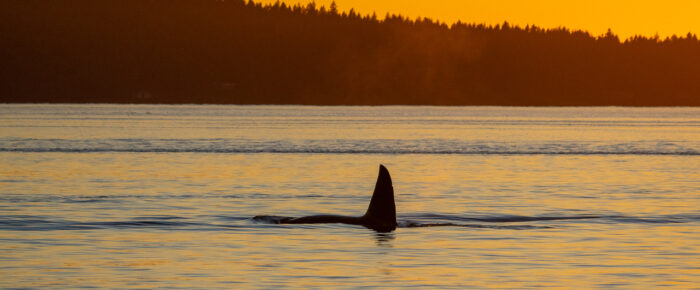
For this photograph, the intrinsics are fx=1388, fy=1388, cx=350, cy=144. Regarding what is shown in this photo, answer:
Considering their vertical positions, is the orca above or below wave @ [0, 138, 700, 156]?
below

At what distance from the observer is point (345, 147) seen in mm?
81938

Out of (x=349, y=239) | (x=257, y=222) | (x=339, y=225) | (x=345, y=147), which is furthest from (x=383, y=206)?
(x=345, y=147)

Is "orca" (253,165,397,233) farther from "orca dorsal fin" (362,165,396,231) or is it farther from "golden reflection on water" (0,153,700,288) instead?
"golden reflection on water" (0,153,700,288)

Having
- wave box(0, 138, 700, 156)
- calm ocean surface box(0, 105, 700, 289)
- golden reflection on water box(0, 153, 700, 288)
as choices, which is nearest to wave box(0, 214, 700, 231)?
calm ocean surface box(0, 105, 700, 289)

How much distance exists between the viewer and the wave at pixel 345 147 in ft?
249

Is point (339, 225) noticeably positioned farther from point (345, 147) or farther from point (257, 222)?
point (345, 147)

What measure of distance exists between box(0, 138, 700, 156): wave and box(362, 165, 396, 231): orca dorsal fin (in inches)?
1702

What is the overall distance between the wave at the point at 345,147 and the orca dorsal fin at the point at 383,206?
142ft

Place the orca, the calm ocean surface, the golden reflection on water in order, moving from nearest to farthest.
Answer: the golden reflection on water → the calm ocean surface → the orca

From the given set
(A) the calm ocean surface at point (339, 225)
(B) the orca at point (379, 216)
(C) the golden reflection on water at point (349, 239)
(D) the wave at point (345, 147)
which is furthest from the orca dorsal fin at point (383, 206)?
(D) the wave at point (345, 147)

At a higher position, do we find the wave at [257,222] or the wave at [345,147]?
the wave at [345,147]

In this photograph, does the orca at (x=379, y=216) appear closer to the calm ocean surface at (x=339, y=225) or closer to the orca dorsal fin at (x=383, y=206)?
the orca dorsal fin at (x=383, y=206)

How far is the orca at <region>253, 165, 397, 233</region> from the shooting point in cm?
3008

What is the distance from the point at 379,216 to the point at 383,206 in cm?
31
